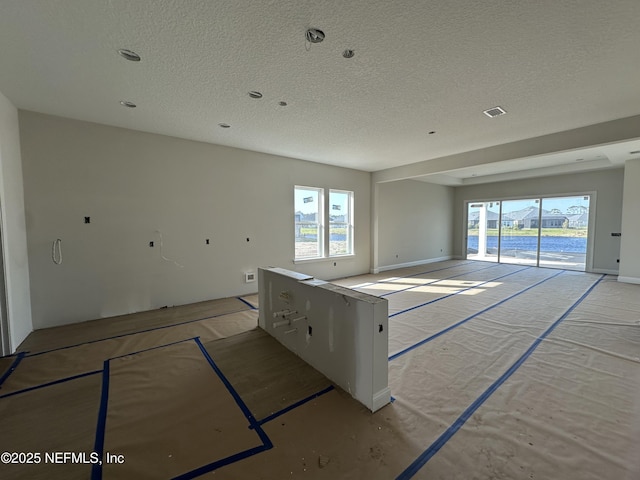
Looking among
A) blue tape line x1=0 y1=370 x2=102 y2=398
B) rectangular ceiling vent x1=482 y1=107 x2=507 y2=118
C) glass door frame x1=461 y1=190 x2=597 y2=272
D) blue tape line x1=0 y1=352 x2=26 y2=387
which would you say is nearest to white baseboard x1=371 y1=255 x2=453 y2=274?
glass door frame x1=461 y1=190 x2=597 y2=272

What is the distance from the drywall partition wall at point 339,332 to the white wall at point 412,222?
4.65m

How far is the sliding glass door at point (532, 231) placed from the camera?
728cm

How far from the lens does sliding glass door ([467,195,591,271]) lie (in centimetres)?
728

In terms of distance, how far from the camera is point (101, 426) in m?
1.74

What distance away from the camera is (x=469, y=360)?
2.55 metres

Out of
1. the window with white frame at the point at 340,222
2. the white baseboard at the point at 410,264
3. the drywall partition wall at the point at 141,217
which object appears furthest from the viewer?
the white baseboard at the point at 410,264

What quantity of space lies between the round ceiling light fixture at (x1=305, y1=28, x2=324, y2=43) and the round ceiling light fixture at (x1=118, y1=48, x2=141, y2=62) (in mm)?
1425

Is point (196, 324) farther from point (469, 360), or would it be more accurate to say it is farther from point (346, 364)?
point (469, 360)

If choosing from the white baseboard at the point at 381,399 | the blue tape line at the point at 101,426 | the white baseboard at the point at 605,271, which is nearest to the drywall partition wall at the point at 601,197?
the white baseboard at the point at 605,271

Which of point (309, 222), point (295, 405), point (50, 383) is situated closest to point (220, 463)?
point (295, 405)

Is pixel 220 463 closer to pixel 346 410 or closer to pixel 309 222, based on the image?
pixel 346 410

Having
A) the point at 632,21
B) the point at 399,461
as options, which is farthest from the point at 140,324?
the point at 632,21

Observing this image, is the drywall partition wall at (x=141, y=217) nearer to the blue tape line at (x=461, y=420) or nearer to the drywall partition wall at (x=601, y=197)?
the blue tape line at (x=461, y=420)

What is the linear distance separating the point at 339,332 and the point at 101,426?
1756 millimetres
